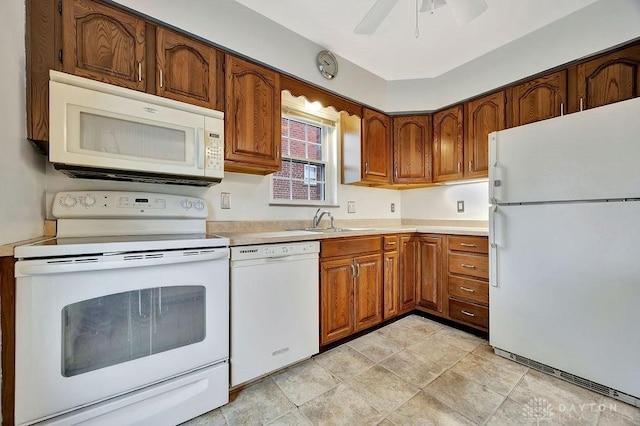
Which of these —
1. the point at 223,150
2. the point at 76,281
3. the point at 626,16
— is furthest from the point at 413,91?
the point at 76,281

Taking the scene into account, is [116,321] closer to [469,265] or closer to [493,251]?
[493,251]

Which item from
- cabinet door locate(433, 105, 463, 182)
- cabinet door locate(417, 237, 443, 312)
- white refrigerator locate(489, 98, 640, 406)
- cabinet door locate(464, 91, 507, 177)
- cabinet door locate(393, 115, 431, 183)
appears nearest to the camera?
white refrigerator locate(489, 98, 640, 406)

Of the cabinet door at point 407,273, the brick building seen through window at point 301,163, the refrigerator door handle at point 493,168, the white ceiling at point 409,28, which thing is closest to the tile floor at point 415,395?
the cabinet door at point 407,273

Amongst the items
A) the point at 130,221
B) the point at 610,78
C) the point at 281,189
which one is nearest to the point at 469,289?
the point at 610,78

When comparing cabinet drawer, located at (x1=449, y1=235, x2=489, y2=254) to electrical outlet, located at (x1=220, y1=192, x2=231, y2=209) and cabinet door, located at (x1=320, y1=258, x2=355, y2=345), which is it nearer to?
cabinet door, located at (x1=320, y1=258, x2=355, y2=345)

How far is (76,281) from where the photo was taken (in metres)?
1.06

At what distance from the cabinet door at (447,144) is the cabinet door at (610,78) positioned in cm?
92

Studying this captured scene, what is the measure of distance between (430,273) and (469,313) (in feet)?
1.56

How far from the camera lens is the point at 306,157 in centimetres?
273

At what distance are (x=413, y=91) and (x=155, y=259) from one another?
301 centimetres

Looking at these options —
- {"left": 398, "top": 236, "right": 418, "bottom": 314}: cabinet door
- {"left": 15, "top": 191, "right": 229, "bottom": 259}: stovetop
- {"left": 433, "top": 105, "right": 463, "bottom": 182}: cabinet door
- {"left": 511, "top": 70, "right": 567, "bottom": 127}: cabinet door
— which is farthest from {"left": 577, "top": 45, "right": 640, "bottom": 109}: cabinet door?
{"left": 15, "top": 191, "right": 229, "bottom": 259}: stovetop

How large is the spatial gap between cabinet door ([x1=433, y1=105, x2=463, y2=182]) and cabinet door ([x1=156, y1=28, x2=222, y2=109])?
2342mm

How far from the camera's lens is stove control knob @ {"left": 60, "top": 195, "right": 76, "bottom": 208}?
142cm

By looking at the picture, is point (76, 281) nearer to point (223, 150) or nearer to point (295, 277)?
point (223, 150)
